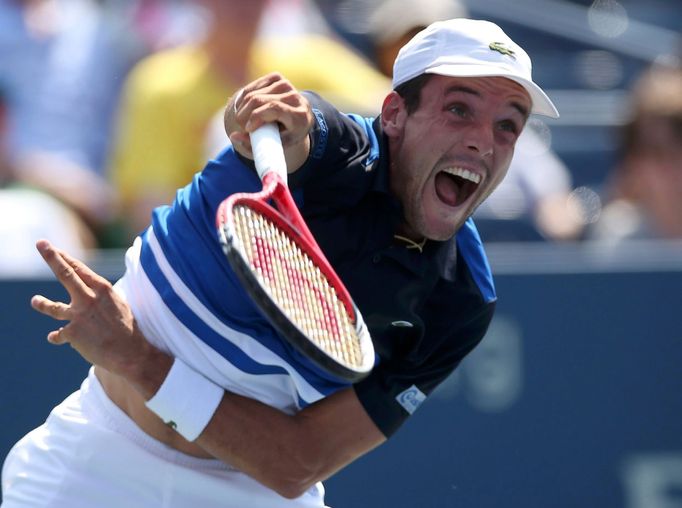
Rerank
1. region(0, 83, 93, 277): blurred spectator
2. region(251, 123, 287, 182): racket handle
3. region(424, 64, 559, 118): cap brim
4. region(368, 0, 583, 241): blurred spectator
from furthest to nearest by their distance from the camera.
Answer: region(368, 0, 583, 241): blurred spectator, region(0, 83, 93, 277): blurred spectator, region(424, 64, 559, 118): cap brim, region(251, 123, 287, 182): racket handle

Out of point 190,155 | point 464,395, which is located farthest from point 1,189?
point 464,395

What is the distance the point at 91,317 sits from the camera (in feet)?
8.50

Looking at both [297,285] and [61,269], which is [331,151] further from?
[61,269]

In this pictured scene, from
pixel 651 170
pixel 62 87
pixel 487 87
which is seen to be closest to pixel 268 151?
pixel 487 87

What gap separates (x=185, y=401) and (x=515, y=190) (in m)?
2.50

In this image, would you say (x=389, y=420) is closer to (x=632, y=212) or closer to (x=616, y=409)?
(x=616, y=409)

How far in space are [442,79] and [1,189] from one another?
2.39m

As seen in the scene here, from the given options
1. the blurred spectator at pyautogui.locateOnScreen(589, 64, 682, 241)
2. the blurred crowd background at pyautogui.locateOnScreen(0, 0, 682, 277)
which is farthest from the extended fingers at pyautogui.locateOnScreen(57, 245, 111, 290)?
the blurred spectator at pyautogui.locateOnScreen(589, 64, 682, 241)

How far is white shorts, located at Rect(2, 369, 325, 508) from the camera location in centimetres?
285

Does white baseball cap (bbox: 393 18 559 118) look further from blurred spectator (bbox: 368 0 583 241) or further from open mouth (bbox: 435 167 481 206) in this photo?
blurred spectator (bbox: 368 0 583 241)

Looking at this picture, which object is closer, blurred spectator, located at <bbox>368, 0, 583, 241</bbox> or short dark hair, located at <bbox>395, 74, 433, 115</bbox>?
short dark hair, located at <bbox>395, 74, 433, 115</bbox>

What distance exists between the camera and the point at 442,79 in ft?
9.19

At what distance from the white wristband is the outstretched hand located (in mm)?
86

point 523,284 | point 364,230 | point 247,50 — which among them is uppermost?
point 364,230
